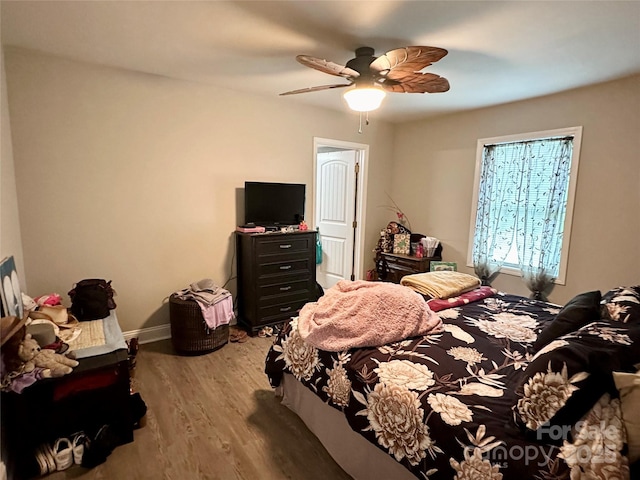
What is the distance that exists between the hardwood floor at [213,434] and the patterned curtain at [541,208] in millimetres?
2890

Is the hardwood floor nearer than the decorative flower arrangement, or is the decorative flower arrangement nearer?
the hardwood floor

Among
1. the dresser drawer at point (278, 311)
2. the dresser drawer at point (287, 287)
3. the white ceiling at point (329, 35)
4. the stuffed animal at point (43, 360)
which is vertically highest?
the white ceiling at point (329, 35)

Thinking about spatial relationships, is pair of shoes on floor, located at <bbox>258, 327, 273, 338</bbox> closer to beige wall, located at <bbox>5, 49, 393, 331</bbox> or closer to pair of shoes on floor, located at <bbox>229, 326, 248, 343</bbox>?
pair of shoes on floor, located at <bbox>229, 326, 248, 343</bbox>

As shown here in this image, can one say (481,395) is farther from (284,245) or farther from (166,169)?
(166,169)

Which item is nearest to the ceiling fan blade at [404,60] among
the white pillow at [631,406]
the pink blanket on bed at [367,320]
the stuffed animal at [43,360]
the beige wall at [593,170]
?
the pink blanket on bed at [367,320]

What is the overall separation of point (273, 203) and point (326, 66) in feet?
5.97

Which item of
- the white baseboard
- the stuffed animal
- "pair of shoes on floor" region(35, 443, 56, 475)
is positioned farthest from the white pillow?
the white baseboard

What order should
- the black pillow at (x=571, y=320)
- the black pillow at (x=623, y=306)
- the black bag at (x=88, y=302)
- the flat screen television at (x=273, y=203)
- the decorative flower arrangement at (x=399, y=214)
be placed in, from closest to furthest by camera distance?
the black pillow at (x=623, y=306) → the black pillow at (x=571, y=320) → the black bag at (x=88, y=302) → the flat screen television at (x=273, y=203) → the decorative flower arrangement at (x=399, y=214)

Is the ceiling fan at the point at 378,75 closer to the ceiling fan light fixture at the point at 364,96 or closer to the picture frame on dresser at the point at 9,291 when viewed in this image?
the ceiling fan light fixture at the point at 364,96

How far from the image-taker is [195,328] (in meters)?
2.90

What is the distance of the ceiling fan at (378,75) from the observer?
6.61ft

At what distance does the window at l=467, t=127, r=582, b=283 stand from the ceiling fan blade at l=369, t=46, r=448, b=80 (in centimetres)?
205

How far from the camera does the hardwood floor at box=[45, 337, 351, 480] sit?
173cm

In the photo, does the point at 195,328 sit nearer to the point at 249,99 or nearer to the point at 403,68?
the point at 249,99
